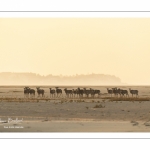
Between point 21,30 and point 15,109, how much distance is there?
1.42 m

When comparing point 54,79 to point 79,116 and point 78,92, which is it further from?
point 79,116

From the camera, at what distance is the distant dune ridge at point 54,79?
141 inches

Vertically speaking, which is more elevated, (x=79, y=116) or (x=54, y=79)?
(x=54, y=79)

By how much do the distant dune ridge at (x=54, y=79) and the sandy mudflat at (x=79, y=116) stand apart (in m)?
0.35

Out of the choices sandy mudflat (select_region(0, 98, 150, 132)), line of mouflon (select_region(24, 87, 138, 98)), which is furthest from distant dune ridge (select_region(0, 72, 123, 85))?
sandy mudflat (select_region(0, 98, 150, 132))

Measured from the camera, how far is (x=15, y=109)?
3713 millimetres

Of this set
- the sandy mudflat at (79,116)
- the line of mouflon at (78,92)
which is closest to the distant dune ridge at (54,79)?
the line of mouflon at (78,92)

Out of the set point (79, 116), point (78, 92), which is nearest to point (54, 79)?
point (78, 92)

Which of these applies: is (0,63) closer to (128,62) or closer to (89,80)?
(89,80)

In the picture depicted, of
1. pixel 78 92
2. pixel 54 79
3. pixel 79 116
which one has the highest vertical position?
pixel 54 79

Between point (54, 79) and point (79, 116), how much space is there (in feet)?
2.61

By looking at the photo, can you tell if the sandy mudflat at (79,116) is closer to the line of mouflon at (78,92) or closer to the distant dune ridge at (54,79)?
the line of mouflon at (78,92)

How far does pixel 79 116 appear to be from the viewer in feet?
12.1

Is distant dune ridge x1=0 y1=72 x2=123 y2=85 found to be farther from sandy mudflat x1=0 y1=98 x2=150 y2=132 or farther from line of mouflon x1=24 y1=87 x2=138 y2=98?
sandy mudflat x1=0 y1=98 x2=150 y2=132
